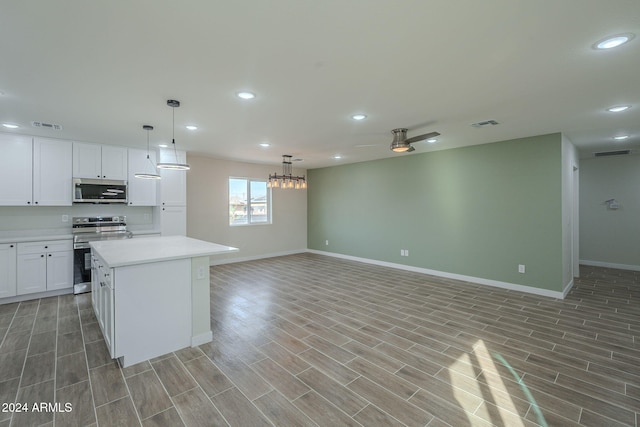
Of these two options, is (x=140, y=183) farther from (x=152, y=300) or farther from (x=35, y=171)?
(x=152, y=300)

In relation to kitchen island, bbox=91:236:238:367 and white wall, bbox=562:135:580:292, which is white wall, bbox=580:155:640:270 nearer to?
white wall, bbox=562:135:580:292

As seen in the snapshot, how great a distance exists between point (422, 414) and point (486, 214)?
13.6 ft

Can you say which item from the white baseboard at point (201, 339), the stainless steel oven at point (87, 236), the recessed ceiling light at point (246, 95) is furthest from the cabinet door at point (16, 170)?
the recessed ceiling light at point (246, 95)

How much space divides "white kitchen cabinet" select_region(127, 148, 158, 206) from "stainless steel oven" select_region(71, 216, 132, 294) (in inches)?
19.7

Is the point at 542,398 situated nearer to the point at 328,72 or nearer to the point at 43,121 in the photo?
the point at 328,72

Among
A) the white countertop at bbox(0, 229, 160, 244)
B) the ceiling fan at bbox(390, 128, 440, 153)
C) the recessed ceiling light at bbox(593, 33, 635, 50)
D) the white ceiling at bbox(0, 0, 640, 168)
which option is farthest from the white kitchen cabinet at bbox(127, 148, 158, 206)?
the recessed ceiling light at bbox(593, 33, 635, 50)

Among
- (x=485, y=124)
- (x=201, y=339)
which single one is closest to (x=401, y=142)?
(x=485, y=124)

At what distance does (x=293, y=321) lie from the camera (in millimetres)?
3541

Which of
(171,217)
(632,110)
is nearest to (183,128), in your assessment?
(171,217)

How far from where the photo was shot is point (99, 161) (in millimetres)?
4949

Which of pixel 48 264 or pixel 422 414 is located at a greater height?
pixel 48 264

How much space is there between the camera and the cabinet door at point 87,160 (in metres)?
4.75

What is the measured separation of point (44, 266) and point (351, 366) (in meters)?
4.96

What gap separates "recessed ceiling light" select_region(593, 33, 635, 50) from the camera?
1846mm
